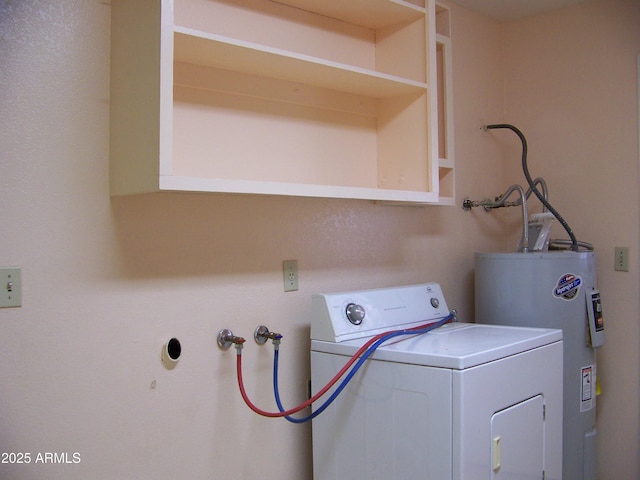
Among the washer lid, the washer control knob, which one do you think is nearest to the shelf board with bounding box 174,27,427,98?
the washer control knob

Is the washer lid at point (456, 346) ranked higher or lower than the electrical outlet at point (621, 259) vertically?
lower

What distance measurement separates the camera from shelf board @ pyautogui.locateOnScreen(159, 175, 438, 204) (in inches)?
56.8

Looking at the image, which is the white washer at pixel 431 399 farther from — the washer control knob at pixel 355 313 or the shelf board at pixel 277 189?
the shelf board at pixel 277 189

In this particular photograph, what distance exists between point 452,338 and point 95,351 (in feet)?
3.54

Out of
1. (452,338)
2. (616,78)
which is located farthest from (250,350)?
(616,78)

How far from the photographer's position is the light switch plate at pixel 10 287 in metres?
1.42

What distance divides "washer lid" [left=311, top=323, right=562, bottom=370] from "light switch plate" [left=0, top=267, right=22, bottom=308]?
91 cm

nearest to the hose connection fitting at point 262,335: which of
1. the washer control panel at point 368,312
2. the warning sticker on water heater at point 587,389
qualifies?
the washer control panel at point 368,312

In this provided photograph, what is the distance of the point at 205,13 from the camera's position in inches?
71.4

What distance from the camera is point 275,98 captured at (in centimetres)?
199

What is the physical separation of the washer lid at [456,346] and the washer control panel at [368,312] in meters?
0.05

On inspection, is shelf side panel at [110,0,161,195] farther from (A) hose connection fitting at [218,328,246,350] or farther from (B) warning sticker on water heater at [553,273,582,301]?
(B) warning sticker on water heater at [553,273,582,301]

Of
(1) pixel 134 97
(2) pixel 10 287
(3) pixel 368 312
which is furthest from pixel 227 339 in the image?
(1) pixel 134 97

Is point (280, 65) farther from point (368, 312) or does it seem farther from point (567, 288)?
point (567, 288)
